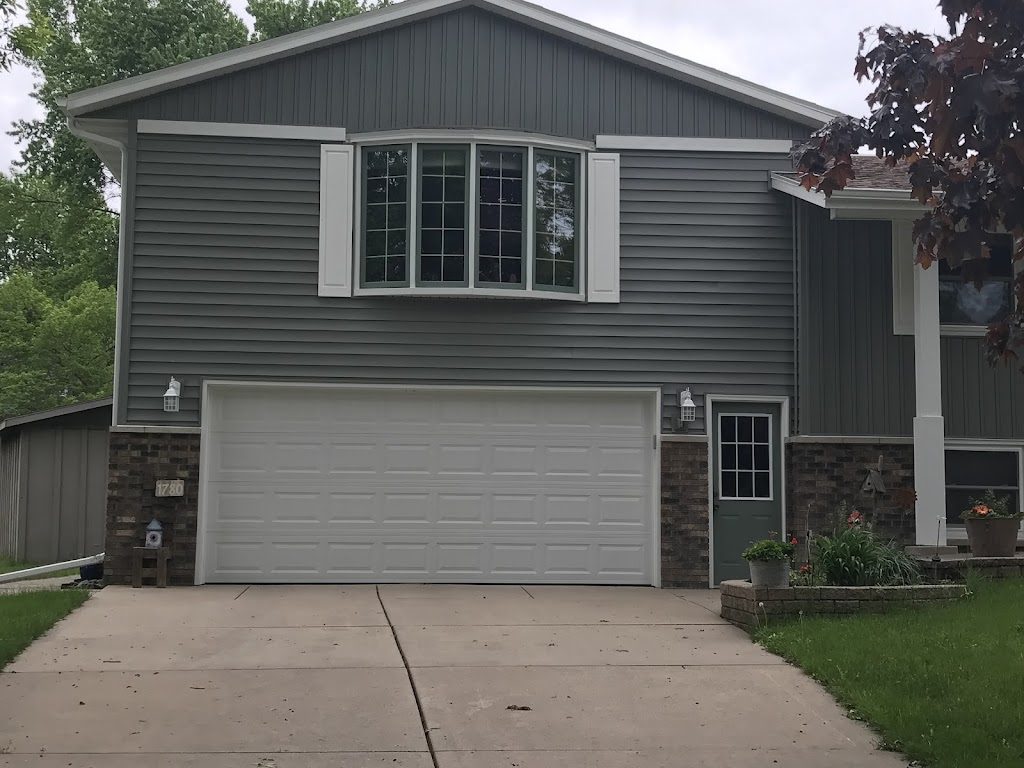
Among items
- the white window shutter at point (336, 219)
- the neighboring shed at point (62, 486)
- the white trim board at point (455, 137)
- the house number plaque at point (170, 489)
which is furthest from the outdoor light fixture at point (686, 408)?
the neighboring shed at point (62, 486)

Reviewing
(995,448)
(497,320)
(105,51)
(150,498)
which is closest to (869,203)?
(995,448)

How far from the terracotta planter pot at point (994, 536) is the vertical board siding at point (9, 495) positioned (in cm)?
1262

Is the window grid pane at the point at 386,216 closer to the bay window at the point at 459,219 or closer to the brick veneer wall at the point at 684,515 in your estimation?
the bay window at the point at 459,219

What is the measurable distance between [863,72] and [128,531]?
952 centimetres

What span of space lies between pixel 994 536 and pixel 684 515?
330cm

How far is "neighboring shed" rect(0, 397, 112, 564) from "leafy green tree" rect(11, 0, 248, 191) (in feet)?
25.3

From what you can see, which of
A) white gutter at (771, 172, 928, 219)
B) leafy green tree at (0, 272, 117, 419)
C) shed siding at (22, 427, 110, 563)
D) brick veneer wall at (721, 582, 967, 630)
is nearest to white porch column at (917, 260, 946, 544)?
white gutter at (771, 172, 928, 219)

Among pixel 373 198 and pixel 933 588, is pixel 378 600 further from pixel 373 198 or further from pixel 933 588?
pixel 933 588

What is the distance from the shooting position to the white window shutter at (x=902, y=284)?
13453mm

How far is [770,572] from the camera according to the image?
9891mm

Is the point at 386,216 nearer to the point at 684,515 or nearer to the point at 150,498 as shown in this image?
the point at 150,498

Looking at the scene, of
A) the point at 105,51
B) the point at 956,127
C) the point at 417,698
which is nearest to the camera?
the point at 956,127

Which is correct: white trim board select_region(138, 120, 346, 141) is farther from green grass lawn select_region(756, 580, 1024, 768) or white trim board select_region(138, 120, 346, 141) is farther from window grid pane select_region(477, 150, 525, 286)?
green grass lawn select_region(756, 580, 1024, 768)

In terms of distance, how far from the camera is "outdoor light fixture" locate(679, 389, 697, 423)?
522 inches
